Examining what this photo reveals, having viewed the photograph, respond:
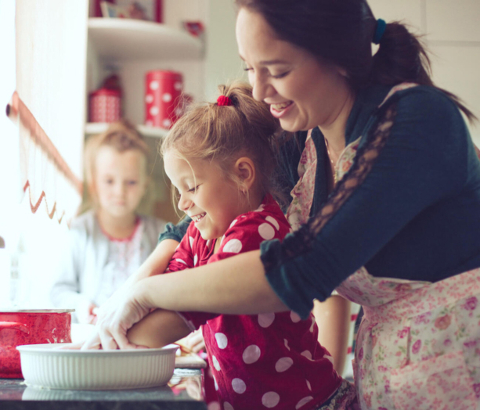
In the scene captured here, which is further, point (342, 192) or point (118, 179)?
point (118, 179)

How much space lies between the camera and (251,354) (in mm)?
822

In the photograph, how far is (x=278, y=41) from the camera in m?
0.75

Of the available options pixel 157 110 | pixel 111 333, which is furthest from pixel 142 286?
pixel 157 110

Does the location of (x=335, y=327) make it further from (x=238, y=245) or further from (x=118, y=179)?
(x=118, y=179)

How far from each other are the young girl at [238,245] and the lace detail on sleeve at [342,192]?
0.12m

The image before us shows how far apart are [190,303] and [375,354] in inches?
12.5

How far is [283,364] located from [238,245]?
208mm

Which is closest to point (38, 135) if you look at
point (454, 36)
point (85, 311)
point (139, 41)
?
point (85, 311)

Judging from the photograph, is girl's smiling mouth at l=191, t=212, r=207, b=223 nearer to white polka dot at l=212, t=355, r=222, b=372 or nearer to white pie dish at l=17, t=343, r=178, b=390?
white polka dot at l=212, t=355, r=222, b=372

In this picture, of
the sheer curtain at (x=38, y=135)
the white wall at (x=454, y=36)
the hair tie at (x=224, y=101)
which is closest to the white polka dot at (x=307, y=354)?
the hair tie at (x=224, y=101)

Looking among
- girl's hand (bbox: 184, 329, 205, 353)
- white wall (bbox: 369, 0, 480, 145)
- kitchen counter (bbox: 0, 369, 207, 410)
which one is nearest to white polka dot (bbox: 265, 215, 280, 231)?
kitchen counter (bbox: 0, 369, 207, 410)

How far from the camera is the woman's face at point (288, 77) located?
0.76 m

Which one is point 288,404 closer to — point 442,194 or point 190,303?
point 190,303

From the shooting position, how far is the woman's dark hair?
74cm
